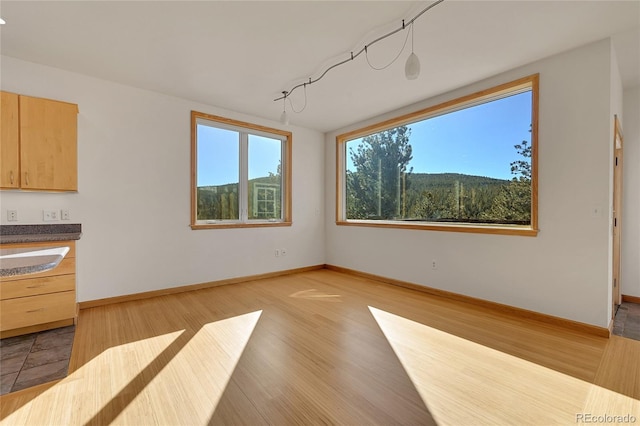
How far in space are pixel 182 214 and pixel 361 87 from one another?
3028 mm

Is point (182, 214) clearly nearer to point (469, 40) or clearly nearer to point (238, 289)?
point (238, 289)

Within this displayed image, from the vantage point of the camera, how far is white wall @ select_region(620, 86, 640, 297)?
142 inches

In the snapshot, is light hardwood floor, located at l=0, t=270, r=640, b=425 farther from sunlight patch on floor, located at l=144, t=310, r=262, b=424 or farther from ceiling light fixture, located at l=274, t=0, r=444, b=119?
ceiling light fixture, located at l=274, t=0, r=444, b=119

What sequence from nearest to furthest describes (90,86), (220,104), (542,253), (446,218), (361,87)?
(542,253) → (90,86) → (361,87) → (446,218) → (220,104)

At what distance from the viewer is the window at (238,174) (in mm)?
4387

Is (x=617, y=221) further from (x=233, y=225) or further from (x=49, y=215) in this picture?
(x=49, y=215)

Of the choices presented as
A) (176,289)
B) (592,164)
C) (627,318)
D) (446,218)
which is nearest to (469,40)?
(592,164)

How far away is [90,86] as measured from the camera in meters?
3.44

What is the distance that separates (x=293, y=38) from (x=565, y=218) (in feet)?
10.5

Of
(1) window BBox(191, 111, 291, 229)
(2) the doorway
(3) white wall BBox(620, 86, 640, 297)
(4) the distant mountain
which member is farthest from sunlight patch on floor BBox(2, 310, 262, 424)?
(3) white wall BBox(620, 86, 640, 297)

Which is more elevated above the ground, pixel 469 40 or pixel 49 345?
pixel 469 40

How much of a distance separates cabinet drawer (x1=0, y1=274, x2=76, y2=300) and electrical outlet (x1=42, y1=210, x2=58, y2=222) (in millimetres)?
766

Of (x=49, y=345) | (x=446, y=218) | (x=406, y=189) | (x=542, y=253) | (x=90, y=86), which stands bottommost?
(x=49, y=345)

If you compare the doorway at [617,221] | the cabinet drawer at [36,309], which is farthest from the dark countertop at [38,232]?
the doorway at [617,221]
